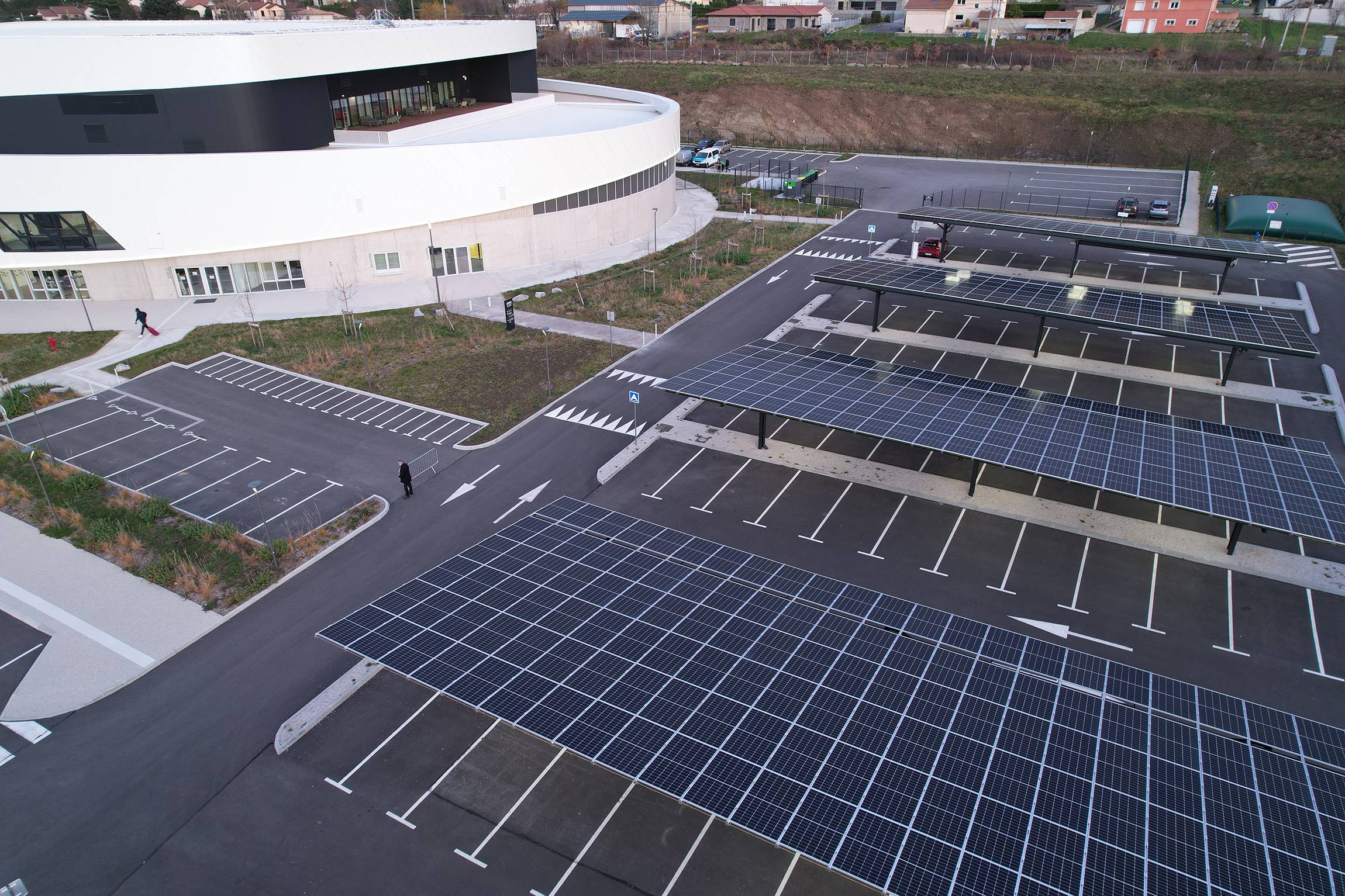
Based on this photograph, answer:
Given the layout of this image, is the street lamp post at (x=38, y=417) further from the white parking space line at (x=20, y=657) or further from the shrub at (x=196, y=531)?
the white parking space line at (x=20, y=657)

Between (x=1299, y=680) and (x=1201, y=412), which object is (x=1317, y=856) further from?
(x=1201, y=412)

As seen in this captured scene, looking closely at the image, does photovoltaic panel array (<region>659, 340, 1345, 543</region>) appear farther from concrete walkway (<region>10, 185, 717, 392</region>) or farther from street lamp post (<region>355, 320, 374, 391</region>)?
street lamp post (<region>355, 320, 374, 391</region>)

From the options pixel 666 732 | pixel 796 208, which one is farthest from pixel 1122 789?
pixel 796 208

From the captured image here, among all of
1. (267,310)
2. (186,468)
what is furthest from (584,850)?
(267,310)

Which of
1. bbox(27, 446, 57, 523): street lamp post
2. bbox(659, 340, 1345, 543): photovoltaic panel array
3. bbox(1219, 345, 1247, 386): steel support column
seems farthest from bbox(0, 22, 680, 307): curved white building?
bbox(1219, 345, 1247, 386): steel support column

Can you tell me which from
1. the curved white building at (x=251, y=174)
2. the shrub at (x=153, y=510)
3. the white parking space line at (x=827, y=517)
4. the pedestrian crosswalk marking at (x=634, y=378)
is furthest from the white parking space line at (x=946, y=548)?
A: the curved white building at (x=251, y=174)

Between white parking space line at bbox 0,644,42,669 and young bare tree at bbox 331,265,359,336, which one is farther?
young bare tree at bbox 331,265,359,336

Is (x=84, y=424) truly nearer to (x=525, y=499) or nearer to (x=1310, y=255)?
(x=525, y=499)
